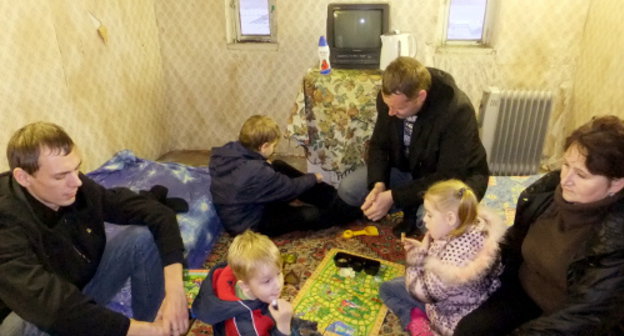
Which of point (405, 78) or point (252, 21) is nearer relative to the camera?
point (405, 78)

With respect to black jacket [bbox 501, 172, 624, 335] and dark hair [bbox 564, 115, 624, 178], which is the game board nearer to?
black jacket [bbox 501, 172, 624, 335]

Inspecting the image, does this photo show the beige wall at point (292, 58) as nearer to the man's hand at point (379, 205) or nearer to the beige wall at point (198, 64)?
the beige wall at point (198, 64)

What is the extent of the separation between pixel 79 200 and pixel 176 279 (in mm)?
444

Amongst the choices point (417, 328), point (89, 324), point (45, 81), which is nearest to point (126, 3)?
point (45, 81)

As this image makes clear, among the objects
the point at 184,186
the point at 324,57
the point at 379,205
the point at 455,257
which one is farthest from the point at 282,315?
the point at 324,57

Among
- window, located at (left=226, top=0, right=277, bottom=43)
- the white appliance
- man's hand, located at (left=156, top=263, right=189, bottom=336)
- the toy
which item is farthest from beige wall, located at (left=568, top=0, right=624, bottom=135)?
man's hand, located at (left=156, top=263, right=189, bottom=336)

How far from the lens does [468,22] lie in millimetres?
3512

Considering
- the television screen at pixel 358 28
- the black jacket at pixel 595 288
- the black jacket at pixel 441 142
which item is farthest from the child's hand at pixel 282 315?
the television screen at pixel 358 28

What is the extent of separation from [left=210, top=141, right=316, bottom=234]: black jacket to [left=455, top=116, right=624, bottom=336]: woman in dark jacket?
1203 mm

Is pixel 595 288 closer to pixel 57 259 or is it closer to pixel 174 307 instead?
pixel 174 307

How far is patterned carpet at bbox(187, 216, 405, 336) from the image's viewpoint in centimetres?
242

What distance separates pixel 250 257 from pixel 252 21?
273 cm

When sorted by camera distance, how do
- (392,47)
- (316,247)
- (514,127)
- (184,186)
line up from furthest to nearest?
(514,127), (392,47), (184,186), (316,247)

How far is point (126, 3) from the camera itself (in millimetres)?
3359
